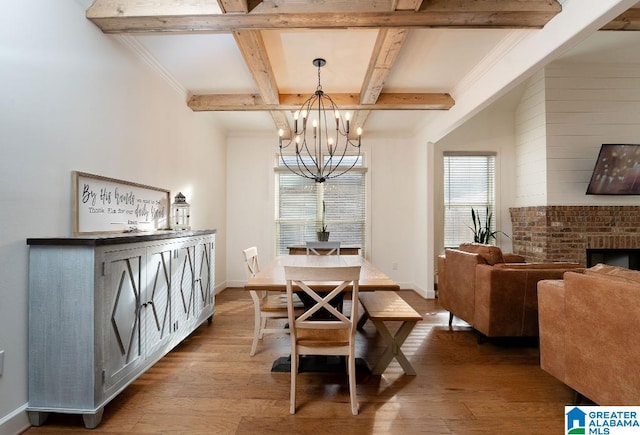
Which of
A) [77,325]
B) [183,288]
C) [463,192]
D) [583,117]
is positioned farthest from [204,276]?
[583,117]

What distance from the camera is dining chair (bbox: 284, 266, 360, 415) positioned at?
1.88 meters

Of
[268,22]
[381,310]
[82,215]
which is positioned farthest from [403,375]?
[268,22]

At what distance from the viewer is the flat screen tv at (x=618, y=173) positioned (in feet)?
13.9

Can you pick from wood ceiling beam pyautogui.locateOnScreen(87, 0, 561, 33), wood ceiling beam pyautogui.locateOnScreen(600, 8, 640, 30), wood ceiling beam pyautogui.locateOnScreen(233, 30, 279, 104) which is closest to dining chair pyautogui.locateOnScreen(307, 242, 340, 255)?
wood ceiling beam pyautogui.locateOnScreen(233, 30, 279, 104)

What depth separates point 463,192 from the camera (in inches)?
217

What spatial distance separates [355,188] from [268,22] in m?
3.59

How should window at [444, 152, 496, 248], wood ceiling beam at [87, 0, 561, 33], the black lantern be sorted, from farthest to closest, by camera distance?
window at [444, 152, 496, 248] → the black lantern → wood ceiling beam at [87, 0, 561, 33]

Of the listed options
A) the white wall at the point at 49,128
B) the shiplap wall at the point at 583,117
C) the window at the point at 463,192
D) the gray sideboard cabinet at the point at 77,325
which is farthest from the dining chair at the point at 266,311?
the shiplap wall at the point at 583,117

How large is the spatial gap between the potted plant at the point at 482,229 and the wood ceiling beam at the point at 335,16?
3467 millimetres

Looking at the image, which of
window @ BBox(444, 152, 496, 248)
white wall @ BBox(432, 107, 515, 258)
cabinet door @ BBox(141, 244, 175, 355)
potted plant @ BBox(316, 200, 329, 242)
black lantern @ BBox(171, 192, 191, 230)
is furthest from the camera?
window @ BBox(444, 152, 496, 248)

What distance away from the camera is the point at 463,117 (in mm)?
3674

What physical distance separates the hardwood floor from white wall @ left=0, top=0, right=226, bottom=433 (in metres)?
0.72

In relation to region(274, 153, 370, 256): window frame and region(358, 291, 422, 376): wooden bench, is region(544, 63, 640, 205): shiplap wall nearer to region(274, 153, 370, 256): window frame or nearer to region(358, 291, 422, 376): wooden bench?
region(274, 153, 370, 256): window frame

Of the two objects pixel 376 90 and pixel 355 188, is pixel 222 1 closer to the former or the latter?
pixel 376 90
